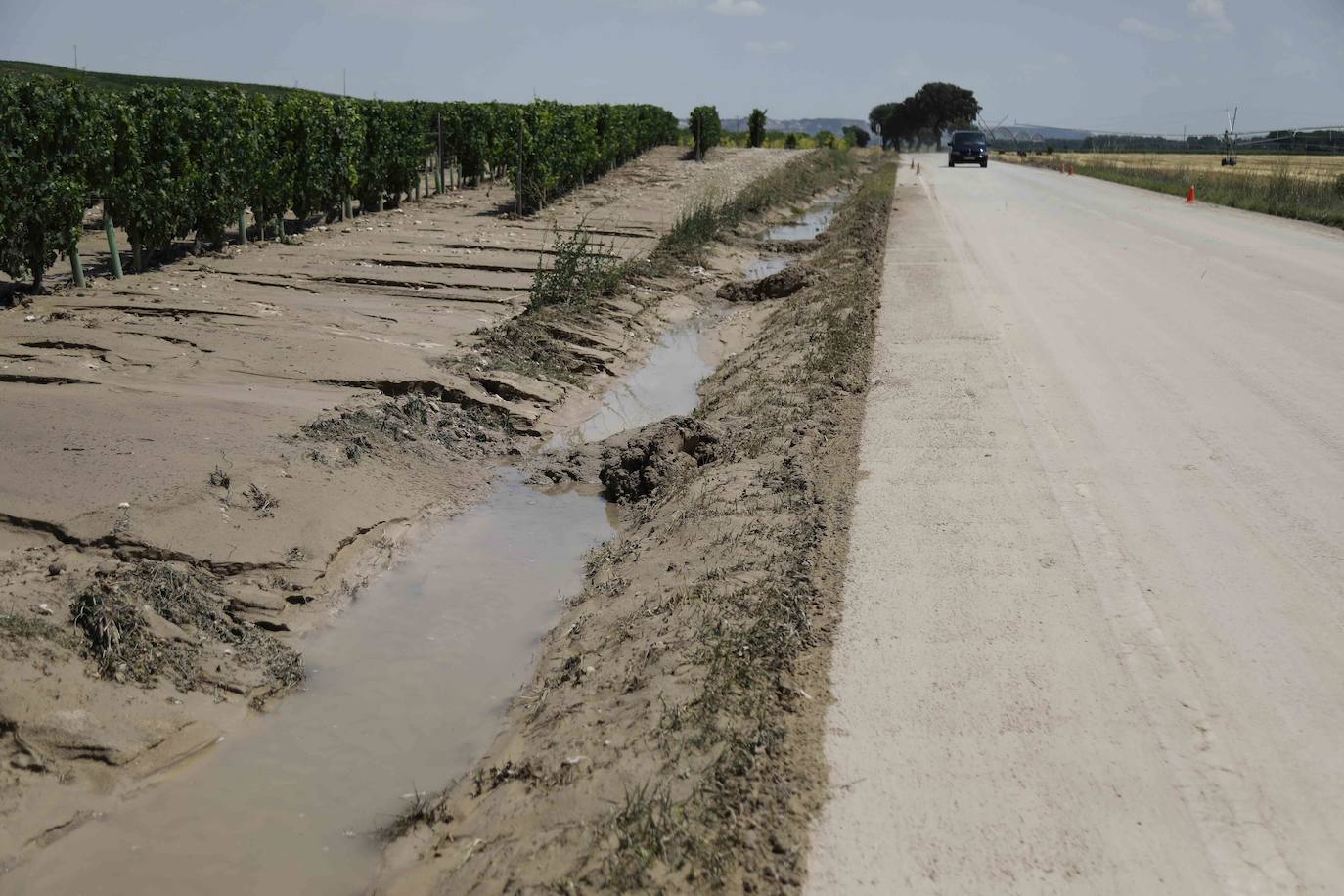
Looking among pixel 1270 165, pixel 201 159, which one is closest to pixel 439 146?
pixel 201 159

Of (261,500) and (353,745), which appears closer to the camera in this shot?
(353,745)

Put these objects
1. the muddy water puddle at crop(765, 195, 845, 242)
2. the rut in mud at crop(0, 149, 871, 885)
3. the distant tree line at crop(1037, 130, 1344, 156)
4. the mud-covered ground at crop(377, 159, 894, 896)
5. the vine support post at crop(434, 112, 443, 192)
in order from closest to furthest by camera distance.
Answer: the mud-covered ground at crop(377, 159, 894, 896)
the rut in mud at crop(0, 149, 871, 885)
the muddy water puddle at crop(765, 195, 845, 242)
the vine support post at crop(434, 112, 443, 192)
the distant tree line at crop(1037, 130, 1344, 156)

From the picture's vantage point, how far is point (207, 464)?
7016mm

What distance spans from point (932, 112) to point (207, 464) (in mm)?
123017

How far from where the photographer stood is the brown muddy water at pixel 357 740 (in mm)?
4066

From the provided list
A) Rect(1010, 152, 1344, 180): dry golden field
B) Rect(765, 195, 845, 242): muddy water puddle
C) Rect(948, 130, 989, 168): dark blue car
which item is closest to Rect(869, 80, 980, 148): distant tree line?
Rect(1010, 152, 1344, 180): dry golden field

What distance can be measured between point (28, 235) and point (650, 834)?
11613 millimetres

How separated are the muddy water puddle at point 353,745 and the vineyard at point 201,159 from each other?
7927 mm

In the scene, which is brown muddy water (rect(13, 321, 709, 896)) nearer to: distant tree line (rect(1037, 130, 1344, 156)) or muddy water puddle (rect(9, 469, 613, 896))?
muddy water puddle (rect(9, 469, 613, 896))

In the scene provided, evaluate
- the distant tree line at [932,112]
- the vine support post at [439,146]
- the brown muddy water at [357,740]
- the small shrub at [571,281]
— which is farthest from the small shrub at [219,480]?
the distant tree line at [932,112]

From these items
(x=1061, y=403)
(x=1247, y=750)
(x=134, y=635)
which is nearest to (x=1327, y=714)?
(x=1247, y=750)

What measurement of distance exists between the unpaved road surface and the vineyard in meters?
9.44

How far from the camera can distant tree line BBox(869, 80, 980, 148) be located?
4683 inches

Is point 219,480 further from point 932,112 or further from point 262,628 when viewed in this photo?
point 932,112
